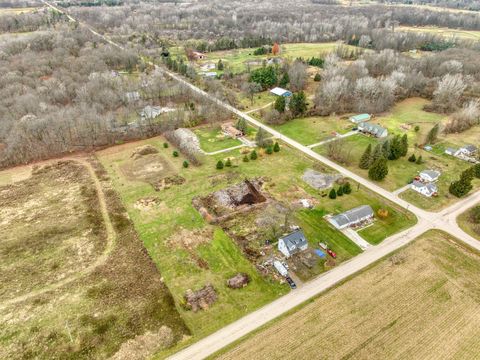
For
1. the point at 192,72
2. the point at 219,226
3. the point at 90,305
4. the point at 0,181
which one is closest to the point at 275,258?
the point at 219,226

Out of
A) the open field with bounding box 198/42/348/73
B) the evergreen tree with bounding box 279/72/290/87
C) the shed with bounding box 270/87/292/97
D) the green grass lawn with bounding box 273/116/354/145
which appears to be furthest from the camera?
the open field with bounding box 198/42/348/73

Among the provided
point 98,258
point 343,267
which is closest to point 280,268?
point 343,267

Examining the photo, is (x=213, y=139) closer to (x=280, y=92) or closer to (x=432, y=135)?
(x=280, y=92)

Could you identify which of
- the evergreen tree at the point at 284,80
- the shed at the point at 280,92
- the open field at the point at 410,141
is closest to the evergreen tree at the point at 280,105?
the open field at the point at 410,141

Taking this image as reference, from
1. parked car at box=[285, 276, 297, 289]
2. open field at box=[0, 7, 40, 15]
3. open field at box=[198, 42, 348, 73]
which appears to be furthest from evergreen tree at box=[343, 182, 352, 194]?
open field at box=[0, 7, 40, 15]

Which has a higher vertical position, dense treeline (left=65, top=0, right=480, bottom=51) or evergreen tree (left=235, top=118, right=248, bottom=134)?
dense treeline (left=65, top=0, right=480, bottom=51)

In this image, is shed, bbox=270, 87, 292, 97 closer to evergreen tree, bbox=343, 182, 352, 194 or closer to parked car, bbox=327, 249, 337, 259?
evergreen tree, bbox=343, 182, 352, 194

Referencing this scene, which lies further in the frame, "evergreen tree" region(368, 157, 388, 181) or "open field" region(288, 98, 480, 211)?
"open field" region(288, 98, 480, 211)

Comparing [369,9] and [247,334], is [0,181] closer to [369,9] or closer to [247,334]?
[247,334]
